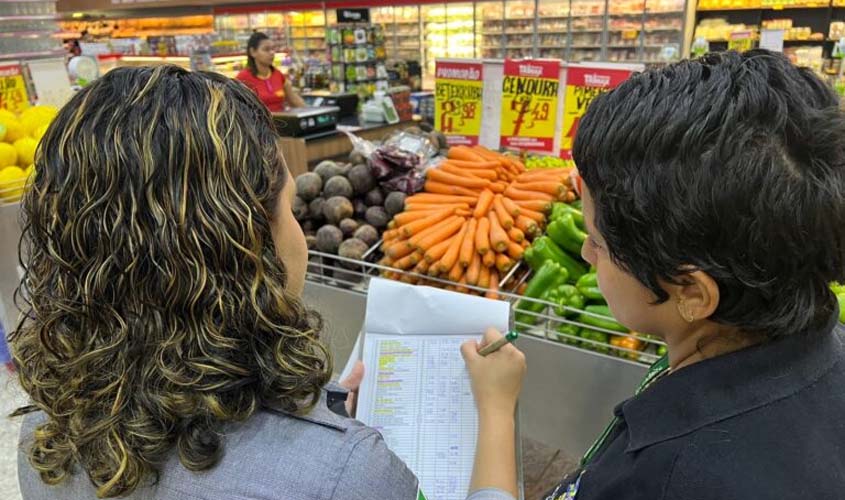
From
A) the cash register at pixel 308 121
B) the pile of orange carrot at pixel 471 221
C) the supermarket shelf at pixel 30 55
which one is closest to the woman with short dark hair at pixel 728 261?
the pile of orange carrot at pixel 471 221

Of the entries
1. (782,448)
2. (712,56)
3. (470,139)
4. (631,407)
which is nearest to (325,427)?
(631,407)

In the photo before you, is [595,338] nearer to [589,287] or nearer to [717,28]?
[589,287]

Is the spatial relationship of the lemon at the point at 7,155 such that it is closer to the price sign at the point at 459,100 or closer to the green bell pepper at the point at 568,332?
the price sign at the point at 459,100

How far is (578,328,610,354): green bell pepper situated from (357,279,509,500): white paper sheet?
416 millimetres

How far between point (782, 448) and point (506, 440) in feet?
1.78

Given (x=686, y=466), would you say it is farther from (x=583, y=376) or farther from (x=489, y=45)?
(x=489, y=45)

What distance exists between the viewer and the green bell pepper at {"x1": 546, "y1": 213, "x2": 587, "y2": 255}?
5.88ft

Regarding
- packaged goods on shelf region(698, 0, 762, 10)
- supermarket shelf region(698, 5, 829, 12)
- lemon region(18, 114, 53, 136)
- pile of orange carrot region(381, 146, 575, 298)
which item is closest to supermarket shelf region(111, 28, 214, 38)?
packaged goods on shelf region(698, 0, 762, 10)

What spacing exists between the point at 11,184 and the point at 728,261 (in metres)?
2.66

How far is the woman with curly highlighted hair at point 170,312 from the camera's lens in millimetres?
659

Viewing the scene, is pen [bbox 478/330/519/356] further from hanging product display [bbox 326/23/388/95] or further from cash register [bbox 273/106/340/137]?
hanging product display [bbox 326/23/388/95]

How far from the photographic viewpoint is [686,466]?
0.62m

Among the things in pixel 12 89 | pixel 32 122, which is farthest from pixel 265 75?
pixel 32 122

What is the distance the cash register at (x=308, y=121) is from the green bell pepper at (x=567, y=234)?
2514 millimetres
